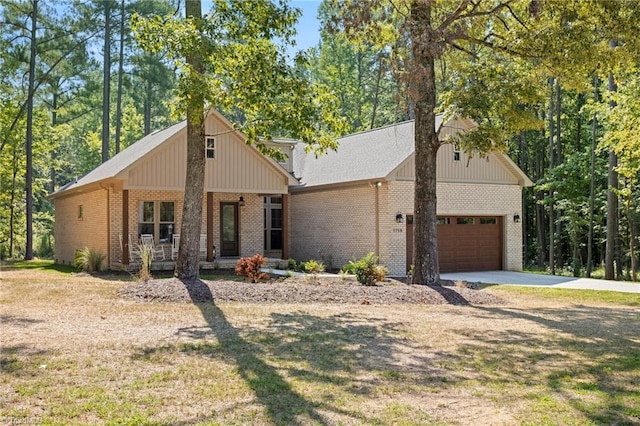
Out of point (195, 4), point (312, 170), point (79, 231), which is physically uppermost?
point (195, 4)

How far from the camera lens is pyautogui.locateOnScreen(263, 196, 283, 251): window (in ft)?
77.7

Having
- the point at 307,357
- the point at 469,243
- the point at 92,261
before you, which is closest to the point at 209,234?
the point at 92,261

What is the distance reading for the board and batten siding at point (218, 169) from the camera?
18578 mm

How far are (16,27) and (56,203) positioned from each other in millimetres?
8176

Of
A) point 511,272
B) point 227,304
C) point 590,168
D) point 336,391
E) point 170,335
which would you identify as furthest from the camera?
point 590,168

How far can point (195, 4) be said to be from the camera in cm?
1353

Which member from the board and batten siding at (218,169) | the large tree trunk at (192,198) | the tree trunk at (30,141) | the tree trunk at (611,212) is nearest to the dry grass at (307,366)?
the large tree trunk at (192,198)

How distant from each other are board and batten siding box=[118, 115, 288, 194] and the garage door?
16.9ft

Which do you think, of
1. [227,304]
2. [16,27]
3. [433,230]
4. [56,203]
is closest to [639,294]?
[433,230]

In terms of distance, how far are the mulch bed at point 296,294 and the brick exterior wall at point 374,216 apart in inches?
229

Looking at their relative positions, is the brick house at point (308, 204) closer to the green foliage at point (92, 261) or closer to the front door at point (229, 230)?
the front door at point (229, 230)

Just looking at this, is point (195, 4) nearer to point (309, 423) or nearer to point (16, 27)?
point (309, 423)

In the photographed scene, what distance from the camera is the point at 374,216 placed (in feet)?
65.2

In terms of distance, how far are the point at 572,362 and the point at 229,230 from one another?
15.7 meters
